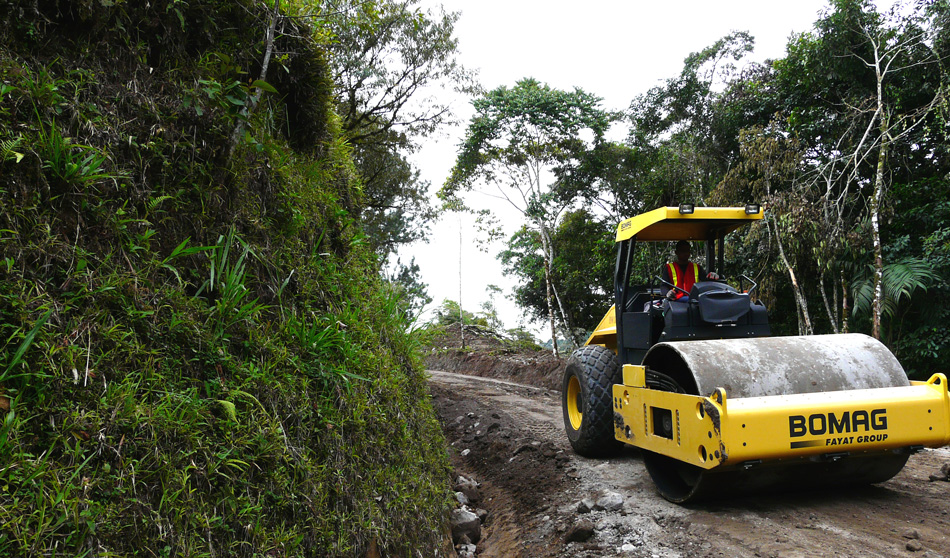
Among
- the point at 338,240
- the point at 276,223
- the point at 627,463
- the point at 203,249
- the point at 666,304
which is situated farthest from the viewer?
the point at 627,463

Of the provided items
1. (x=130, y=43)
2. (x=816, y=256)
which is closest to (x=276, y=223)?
(x=130, y=43)

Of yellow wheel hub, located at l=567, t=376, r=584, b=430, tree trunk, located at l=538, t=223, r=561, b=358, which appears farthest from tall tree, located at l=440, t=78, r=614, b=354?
yellow wheel hub, located at l=567, t=376, r=584, b=430

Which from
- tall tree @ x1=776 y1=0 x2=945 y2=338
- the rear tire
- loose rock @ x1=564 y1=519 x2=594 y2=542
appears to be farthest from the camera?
tall tree @ x1=776 y1=0 x2=945 y2=338

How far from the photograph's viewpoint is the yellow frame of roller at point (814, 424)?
11.7 ft

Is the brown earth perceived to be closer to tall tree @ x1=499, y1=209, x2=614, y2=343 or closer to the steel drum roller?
the steel drum roller

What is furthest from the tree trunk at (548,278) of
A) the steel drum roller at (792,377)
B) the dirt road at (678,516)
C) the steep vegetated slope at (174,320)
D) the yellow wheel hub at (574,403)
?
the steep vegetated slope at (174,320)

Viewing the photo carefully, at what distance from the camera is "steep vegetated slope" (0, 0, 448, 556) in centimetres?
199

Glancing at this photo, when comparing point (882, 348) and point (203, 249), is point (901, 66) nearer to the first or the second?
point (882, 348)

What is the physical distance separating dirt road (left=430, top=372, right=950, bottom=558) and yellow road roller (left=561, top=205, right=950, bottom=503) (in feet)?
0.64

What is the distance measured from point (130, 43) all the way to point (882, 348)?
5.15 m

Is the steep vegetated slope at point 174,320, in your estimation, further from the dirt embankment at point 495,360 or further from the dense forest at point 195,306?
the dirt embankment at point 495,360

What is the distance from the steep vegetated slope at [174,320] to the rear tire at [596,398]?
2.13 m

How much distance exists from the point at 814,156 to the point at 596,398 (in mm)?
10371

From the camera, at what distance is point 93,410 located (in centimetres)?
206
